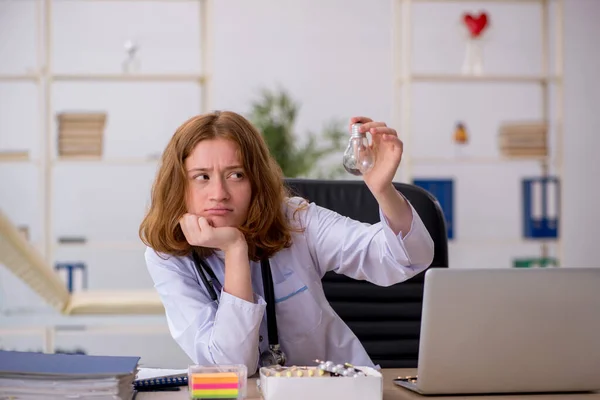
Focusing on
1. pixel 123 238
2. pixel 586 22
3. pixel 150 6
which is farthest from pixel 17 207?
pixel 586 22

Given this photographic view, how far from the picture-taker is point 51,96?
480cm

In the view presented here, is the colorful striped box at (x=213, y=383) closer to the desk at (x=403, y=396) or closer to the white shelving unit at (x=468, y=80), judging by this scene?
the desk at (x=403, y=396)

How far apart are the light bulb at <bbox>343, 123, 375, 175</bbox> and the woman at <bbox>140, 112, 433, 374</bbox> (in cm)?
2

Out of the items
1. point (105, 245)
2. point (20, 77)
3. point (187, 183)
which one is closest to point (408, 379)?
point (187, 183)

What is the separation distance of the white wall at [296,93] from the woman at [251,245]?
10.2 feet

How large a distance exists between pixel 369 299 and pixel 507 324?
931 millimetres

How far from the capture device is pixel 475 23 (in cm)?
498

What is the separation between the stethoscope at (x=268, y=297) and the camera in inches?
68.6

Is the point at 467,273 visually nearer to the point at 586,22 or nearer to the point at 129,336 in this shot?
the point at 129,336

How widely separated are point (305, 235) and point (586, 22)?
4243 mm

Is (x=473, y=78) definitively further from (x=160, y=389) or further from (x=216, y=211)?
(x=160, y=389)

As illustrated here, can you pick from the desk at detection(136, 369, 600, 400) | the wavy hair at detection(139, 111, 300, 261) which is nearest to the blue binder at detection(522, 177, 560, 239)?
the wavy hair at detection(139, 111, 300, 261)

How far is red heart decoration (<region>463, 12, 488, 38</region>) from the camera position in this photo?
496 centimetres

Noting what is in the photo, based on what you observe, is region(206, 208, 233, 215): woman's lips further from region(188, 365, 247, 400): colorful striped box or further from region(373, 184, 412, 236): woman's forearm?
region(188, 365, 247, 400): colorful striped box
